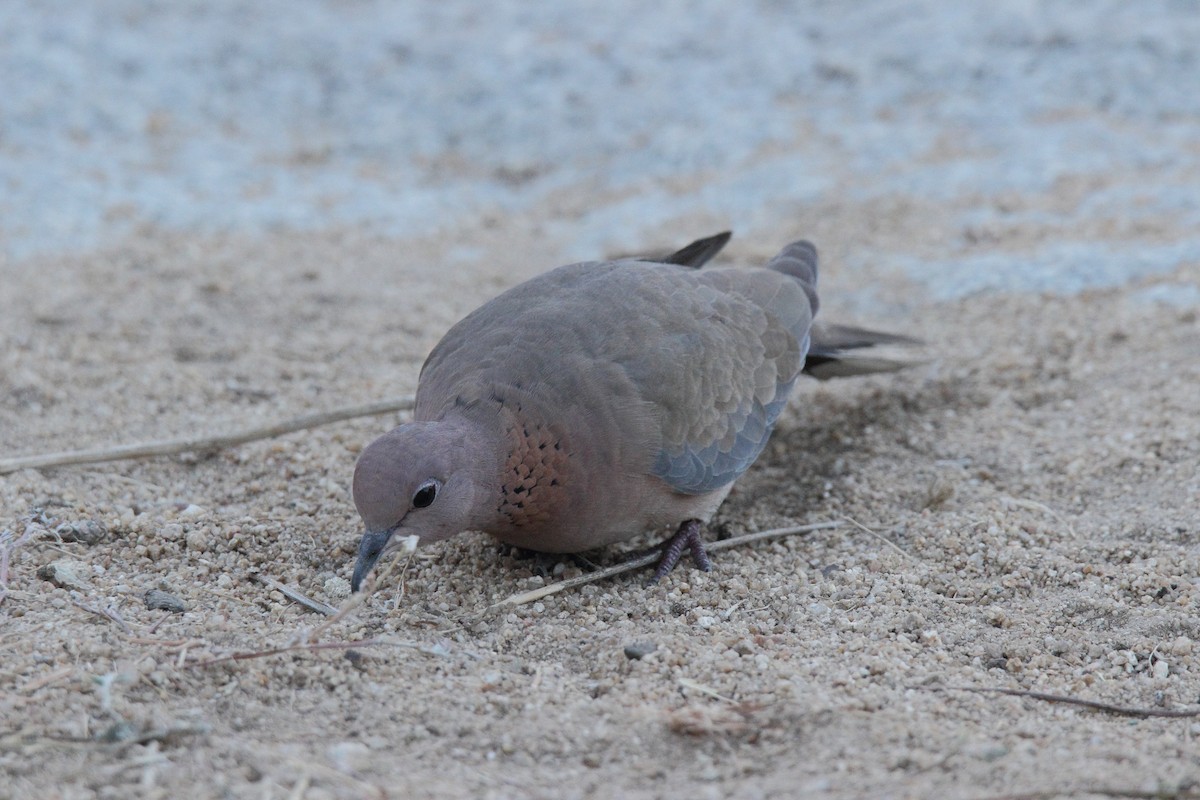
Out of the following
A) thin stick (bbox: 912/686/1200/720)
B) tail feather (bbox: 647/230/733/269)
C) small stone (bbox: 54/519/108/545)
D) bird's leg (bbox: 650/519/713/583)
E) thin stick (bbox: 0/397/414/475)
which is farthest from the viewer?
tail feather (bbox: 647/230/733/269)

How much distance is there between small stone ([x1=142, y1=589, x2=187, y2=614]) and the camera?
3148mm

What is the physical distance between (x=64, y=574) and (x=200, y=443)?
1005mm

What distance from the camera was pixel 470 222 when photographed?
7070 mm

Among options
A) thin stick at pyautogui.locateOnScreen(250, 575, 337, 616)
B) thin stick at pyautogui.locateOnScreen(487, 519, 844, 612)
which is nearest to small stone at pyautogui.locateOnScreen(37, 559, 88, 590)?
thin stick at pyautogui.locateOnScreen(250, 575, 337, 616)

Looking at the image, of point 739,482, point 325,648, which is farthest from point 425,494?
point 739,482

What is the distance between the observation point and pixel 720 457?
3.94 m

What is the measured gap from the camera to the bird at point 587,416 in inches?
130

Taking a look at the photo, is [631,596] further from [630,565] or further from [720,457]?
[720,457]

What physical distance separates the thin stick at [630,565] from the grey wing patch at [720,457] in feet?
0.61

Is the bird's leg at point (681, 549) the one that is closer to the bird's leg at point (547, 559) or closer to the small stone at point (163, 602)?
the bird's leg at point (547, 559)

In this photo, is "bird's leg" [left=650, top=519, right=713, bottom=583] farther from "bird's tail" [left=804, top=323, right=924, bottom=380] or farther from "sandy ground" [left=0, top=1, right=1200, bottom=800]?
"bird's tail" [left=804, top=323, right=924, bottom=380]

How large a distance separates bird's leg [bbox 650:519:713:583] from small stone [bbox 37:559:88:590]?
158 centimetres

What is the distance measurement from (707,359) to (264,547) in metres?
1.50

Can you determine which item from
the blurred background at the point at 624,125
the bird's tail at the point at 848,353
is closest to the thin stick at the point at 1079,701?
the bird's tail at the point at 848,353
